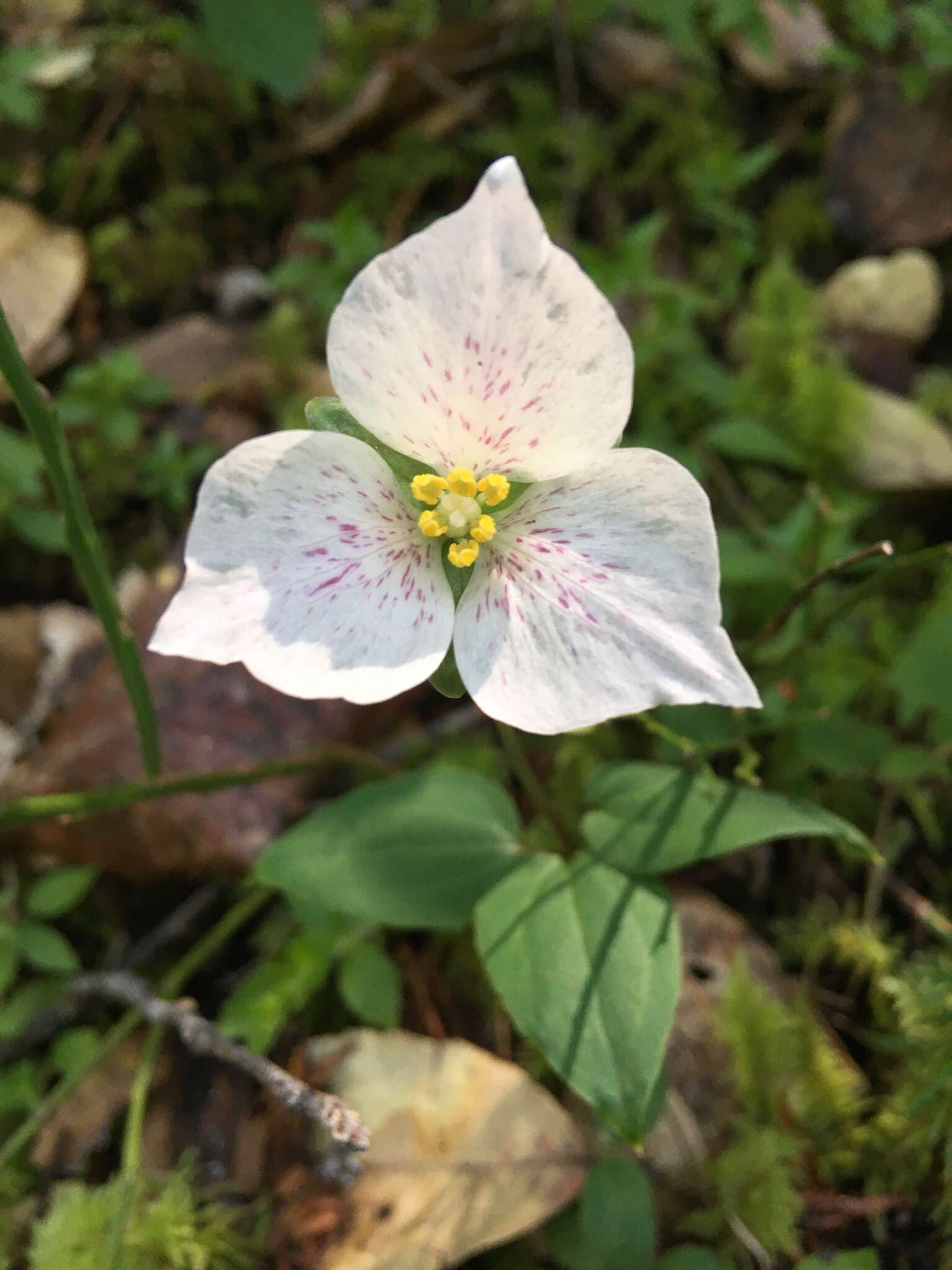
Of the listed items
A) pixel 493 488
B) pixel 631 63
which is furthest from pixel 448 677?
pixel 631 63

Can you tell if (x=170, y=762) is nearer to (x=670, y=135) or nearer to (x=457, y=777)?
(x=457, y=777)

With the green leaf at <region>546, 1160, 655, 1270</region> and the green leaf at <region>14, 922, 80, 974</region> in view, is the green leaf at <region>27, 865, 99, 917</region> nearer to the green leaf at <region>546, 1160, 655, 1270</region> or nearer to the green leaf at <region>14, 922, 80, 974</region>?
the green leaf at <region>14, 922, 80, 974</region>

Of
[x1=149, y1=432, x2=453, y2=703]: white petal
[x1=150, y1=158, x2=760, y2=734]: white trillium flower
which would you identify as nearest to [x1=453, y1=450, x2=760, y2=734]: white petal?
[x1=150, y1=158, x2=760, y2=734]: white trillium flower

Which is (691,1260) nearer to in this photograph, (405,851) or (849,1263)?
(849,1263)

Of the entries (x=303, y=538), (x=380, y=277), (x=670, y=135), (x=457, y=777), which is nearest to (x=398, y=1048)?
(x=457, y=777)

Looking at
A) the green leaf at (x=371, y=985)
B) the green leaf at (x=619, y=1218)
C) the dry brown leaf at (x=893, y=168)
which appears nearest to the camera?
the green leaf at (x=619, y=1218)

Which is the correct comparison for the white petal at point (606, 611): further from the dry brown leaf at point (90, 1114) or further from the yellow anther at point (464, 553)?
the dry brown leaf at point (90, 1114)

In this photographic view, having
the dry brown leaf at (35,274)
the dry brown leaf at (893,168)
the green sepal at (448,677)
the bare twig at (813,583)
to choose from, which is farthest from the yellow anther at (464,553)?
the dry brown leaf at (893,168)
